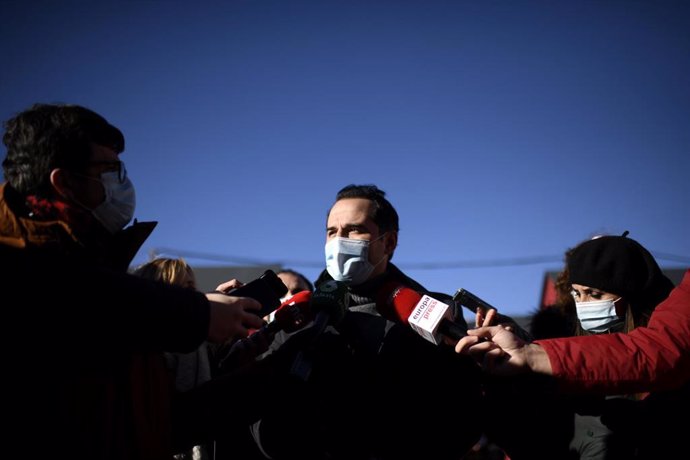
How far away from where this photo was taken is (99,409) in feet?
5.84

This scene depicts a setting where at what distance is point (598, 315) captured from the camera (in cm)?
331

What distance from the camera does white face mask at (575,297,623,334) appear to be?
3.27 m

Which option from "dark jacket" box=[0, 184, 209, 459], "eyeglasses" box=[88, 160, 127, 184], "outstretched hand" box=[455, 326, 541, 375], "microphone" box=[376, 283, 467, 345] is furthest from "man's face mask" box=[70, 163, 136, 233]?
"outstretched hand" box=[455, 326, 541, 375]

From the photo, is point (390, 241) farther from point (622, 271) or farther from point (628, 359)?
point (628, 359)

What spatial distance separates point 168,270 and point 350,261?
149 centimetres

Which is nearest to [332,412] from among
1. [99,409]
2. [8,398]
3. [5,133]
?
[99,409]

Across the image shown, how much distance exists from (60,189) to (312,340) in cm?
114

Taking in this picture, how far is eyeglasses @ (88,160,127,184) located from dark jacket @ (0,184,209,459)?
1.06 feet

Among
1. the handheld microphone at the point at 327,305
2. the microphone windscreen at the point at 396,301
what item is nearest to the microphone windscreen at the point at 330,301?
the handheld microphone at the point at 327,305

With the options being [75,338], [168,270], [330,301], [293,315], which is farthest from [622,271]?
[168,270]

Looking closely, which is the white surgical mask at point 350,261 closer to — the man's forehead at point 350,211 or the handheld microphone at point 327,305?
the man's forehead at point 350,211

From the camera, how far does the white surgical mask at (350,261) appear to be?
10.8ft

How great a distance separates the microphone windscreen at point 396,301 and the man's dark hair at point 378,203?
54 cm

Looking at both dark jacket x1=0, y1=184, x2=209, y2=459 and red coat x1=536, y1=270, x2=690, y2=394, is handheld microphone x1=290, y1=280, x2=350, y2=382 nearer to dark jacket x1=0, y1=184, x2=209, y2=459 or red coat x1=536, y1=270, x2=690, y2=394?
dark jacket x1=0, y1=184, x2=209, y2=459
